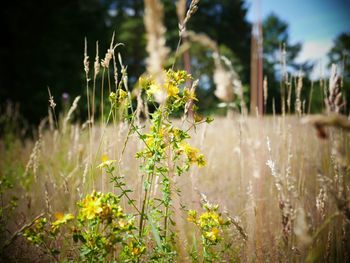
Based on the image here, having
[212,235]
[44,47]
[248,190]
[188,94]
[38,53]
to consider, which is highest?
[44,47]

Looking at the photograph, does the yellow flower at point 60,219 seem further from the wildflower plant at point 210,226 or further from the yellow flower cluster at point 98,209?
the wildflower plant at point 210,226

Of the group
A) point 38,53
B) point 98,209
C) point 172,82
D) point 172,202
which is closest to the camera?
point 98,209

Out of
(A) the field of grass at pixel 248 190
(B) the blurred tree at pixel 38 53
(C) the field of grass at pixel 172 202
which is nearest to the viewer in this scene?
(C) the field of grass at pixel 172 202

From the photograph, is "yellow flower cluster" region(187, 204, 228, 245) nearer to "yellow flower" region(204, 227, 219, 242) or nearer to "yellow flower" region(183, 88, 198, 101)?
"yellow flower" region(204, 227, 219, 242)

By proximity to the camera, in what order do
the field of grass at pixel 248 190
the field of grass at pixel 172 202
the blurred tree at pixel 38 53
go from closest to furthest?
the field of grass at pixel 172 202
the field of grass at pixel 248 190
the blurred tree at pixel 38 53

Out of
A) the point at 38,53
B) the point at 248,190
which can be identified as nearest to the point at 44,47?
the point at 38,53

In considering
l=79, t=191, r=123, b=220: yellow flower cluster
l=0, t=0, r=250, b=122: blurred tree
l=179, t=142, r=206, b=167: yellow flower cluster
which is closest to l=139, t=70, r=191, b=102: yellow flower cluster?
l=179, t=142, r=206, b=167: yellow flower cluster

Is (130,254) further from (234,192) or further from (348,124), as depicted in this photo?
(234,192)

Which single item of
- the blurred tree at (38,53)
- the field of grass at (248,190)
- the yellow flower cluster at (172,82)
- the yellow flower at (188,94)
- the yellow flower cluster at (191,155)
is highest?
the blurred tree at (38,53)

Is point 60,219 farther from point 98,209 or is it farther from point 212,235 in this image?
point 212,235

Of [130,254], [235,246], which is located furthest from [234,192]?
[130,254]

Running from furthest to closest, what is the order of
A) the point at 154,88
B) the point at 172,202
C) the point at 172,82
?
the point at 172,202 < the point at 172,82 < the point at 154,88

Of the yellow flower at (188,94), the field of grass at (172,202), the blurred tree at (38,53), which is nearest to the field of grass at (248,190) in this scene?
the field of grass at (172,202)

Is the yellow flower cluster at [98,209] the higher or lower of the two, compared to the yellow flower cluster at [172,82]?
lower
